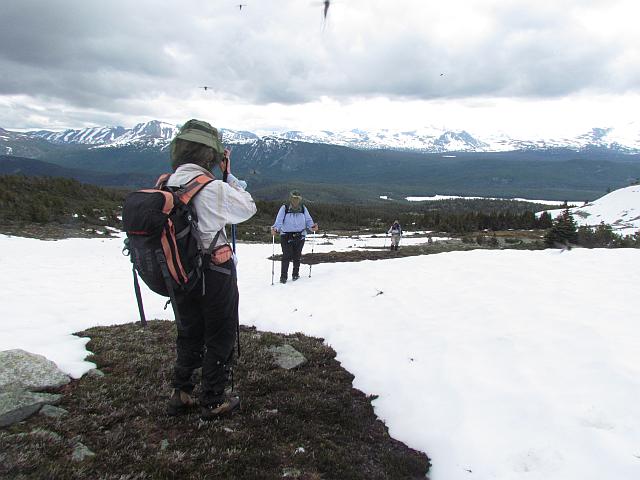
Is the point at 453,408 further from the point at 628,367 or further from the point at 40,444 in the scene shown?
the point at 40,444

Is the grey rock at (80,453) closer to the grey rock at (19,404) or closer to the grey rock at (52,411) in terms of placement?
the grey rock at (52,411)

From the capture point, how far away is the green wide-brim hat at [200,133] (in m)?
4.70

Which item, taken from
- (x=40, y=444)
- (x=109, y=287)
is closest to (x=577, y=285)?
(x=40, y=444)

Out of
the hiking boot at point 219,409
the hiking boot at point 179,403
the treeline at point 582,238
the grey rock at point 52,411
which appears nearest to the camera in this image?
the grey rock at point 52,411

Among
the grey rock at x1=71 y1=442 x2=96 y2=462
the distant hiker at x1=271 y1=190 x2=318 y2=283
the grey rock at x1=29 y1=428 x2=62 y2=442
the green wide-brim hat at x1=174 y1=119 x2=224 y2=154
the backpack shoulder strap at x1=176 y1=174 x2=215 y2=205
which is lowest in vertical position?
the grey rock at x1=71 y1=442 x2=96 y2=462

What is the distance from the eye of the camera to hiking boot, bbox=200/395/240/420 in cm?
497

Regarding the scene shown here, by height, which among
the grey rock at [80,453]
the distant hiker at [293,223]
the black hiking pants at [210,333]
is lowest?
the grey rock at [80,453]

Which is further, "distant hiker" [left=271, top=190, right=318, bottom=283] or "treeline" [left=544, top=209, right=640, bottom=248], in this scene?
"treeline" [left=544, top=209, right=640, bottom=248]

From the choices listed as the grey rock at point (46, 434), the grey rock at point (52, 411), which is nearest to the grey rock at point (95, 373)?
the grey rock at point (52, 411)

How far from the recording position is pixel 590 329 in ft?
23.6

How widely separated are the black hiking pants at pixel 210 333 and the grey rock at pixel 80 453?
3.78 ft

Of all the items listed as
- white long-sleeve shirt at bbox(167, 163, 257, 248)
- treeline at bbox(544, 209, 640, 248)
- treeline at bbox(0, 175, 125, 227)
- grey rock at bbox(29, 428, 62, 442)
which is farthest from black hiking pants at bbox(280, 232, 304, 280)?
treeline at bbox(0, 175, 125, 227)

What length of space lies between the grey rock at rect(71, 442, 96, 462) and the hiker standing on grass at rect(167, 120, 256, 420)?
1017 mm

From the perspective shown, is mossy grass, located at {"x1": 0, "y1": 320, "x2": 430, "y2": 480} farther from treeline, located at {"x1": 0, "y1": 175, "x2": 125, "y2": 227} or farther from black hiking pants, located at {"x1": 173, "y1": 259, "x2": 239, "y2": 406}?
treeline, located at {"x1": 0, "y1": 175, "x2": 125, "y2": 227}
